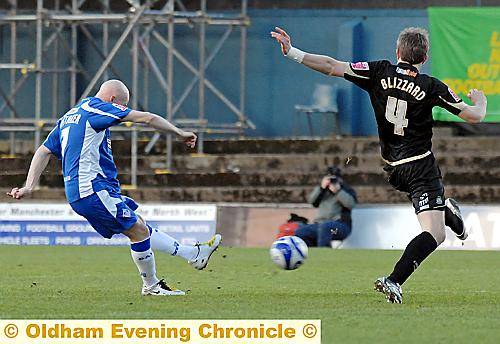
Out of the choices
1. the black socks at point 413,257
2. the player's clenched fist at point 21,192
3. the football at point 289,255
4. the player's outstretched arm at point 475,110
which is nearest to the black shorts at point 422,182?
the black socks at point 413,257

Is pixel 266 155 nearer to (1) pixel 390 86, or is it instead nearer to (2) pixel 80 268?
(2) pixel 80 268

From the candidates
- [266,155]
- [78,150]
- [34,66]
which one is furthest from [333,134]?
[78,150]

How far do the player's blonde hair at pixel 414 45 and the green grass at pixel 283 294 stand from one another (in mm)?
2015

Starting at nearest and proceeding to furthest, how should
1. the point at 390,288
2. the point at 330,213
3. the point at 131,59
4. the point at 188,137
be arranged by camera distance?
1. the point at 390,288
2. the point at 188,137
3. the point at 330,213
4. the point at 131,59

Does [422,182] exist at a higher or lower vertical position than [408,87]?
lower

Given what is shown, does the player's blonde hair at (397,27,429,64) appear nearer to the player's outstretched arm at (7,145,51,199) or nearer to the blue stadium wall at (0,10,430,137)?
the player's outstretched arm at (7,145,51,199)

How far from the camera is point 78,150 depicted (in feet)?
37.7

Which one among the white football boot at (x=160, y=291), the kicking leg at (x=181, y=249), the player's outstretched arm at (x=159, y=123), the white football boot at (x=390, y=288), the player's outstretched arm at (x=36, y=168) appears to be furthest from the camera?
the kicking leg at (x=181, y=249)

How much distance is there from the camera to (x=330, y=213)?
2139 centimetres

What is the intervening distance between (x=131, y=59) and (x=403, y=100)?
1860 centimetres

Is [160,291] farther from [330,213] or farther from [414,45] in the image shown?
[330,213]

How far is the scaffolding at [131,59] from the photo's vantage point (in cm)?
2611

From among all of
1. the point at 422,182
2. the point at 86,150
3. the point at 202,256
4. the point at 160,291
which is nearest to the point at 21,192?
the point at 86,150

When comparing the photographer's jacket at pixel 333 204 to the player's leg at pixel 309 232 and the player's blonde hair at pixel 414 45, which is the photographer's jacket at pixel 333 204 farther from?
the player's blonde hair at pixel 414 45
